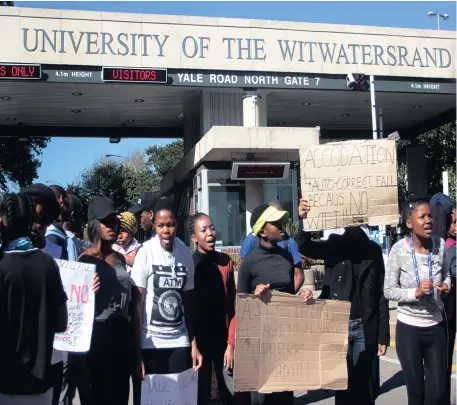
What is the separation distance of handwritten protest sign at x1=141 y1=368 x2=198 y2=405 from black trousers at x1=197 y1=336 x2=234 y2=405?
63 centimetres

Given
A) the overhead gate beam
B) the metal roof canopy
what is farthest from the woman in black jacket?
the overhead gate beam

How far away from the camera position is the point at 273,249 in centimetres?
492

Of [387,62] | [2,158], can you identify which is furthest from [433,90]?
[2,158]

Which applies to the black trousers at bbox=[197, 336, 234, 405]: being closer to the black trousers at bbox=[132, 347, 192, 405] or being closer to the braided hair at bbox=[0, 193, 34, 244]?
the black trousers at bbox=[132, 347, 192, 405]

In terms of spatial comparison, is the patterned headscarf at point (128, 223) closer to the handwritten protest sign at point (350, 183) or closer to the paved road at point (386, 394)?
the paved road at point (386, 394)

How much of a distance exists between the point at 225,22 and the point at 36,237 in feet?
56.1

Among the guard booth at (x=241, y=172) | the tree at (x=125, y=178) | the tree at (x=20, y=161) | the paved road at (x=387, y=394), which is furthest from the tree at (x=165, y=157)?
the paved road at (x=387, y=394)

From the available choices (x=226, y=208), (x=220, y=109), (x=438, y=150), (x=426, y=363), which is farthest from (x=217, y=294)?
(x=438, y=150)

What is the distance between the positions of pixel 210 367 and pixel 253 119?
15.2 meters

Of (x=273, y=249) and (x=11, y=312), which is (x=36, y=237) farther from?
(x=273, y=249)

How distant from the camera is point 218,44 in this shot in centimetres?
1958

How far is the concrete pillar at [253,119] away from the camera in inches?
778

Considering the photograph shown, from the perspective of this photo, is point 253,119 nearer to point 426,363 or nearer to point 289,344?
point 426,363

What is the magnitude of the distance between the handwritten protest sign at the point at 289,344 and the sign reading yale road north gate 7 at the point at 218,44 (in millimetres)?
15382
